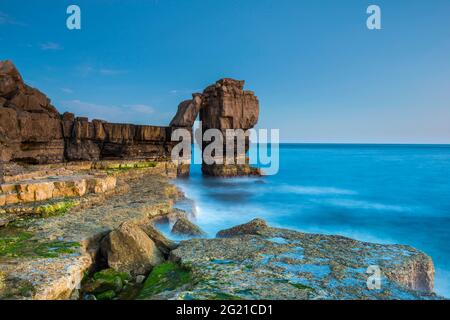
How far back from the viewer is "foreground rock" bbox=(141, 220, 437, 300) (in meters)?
4.93

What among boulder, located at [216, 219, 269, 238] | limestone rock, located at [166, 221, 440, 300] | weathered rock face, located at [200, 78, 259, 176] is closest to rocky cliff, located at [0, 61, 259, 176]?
weathered rock face, located at [200, 78, 259, 176]

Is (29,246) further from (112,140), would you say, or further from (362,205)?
(112,140)

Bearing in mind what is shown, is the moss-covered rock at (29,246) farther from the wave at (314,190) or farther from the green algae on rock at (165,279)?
the wave at (314,190)

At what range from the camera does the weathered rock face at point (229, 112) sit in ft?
114

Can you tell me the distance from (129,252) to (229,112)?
96.1ft

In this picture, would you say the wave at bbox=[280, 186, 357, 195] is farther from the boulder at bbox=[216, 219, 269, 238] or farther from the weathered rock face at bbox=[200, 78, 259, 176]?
the boulder at bbox=[216, 219, 269, 238]

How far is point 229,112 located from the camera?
114 ft

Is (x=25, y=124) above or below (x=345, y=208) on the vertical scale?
above

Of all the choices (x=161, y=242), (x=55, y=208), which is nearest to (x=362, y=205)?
(x=161, y=242)

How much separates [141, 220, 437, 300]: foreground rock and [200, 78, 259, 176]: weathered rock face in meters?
27.3

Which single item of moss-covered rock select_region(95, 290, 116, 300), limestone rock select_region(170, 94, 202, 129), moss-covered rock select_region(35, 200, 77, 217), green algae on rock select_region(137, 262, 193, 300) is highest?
limestone rock select_region(170, 94, 202, 129)

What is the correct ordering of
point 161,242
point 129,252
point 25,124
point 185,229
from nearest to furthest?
point 129,252 → point 161,242 → point 185,229 → point 25,124

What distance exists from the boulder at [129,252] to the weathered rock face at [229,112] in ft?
93.4
